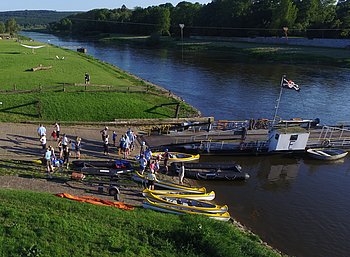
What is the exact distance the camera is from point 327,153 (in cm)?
3325

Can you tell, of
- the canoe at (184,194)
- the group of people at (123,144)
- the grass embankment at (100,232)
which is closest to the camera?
the grass embankment at (100,232)

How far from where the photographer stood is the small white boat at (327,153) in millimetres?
32594

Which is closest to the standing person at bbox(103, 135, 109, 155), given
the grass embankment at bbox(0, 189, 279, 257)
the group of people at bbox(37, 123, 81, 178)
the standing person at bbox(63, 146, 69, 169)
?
the group of people at bbox(37, 123, 81, 178)

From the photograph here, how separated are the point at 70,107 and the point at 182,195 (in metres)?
19.0

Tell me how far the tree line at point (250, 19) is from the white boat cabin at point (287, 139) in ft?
262

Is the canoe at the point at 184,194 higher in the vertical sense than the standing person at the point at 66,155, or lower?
lower

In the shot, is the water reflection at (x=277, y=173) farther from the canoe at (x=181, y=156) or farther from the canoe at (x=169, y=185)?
the canoe at (x=169, y=185)

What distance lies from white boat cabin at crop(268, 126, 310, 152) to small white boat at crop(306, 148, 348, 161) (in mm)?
1152

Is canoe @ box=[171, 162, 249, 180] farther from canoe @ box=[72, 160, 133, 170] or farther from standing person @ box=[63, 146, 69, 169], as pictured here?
standing person @ box=[63, 146, 69, 169]

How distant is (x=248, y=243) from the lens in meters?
17.5

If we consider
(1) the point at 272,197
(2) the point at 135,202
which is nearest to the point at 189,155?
(1) the point at 272,197

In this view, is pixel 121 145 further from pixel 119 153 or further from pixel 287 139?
pixel 287 139

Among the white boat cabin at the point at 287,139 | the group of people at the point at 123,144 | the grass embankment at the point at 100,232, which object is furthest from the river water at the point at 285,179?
the group of people at the point at 123,144

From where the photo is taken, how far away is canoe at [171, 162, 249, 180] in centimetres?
2661
